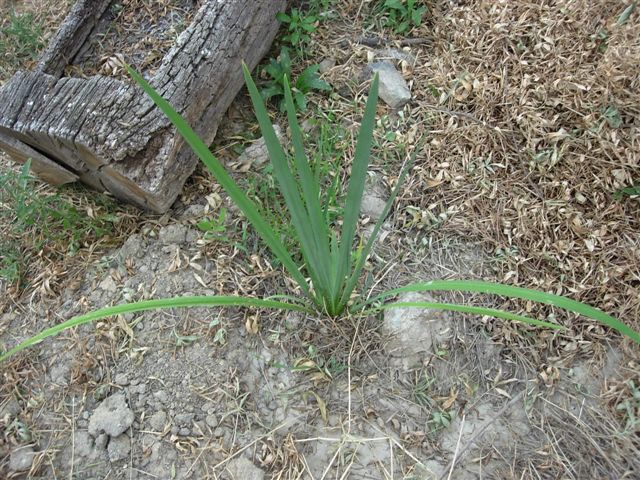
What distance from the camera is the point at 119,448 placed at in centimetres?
140

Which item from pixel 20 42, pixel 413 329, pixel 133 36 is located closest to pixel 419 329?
pixel 413 329

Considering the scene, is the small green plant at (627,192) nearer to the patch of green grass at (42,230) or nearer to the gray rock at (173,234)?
the gray rock at (173,234)

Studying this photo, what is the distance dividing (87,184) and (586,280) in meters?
1.70

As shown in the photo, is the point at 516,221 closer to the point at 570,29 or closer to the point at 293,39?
the point at 570,29

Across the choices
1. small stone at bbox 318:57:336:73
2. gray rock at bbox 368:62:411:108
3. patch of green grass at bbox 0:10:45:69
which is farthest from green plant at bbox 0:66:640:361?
patch of green grass at bbox 0:10:45:69

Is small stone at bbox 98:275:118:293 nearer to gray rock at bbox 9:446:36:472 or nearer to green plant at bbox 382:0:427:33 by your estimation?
gray rock at bbox 9:446:36:472

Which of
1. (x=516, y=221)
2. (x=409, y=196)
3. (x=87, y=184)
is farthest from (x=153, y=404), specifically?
(x=516, y=221)

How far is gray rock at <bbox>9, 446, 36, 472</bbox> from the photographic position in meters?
1.40

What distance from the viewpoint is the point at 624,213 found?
5.05 ft

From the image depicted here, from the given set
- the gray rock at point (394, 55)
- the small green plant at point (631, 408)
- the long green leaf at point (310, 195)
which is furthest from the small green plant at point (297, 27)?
the small green plant at point (631, 408)

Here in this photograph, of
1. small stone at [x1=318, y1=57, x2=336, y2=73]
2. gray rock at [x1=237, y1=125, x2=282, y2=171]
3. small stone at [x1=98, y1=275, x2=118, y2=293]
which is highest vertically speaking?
small stone at [x1=318, y1=57, x2=336, y2=73]

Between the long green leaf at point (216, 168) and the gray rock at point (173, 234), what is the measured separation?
587 mm

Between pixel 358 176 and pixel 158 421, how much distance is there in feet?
3.00

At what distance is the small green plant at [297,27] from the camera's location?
1.91m
